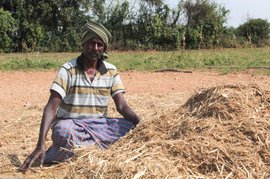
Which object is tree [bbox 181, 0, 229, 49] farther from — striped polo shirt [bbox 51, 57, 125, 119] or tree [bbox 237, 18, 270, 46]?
striped polo shirt [bbox 51, 57, 125, 119]

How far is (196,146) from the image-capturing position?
9.34 feet

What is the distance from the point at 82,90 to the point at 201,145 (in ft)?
4.11

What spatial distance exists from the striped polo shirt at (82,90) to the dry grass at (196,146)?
0.44 meters

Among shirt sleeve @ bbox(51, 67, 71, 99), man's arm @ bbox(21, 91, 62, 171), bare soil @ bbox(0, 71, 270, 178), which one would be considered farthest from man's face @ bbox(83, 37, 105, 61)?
bare soil @ bbox(0, 71, 270, 178)

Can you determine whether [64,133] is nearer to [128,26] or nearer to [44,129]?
[44,129]

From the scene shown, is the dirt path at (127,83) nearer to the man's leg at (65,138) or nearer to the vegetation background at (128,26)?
the man's leg at (65,138)

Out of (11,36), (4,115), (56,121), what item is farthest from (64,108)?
(11,36)

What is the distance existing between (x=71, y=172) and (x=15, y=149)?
164 centimetres

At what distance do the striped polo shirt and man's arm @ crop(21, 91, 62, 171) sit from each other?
91 mm

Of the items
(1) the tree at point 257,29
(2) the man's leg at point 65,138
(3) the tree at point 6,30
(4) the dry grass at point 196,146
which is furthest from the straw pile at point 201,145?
(1) the tree at point 257,29

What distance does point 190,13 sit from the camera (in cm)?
2383

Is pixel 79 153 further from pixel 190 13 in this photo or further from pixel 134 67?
pixel 190 13

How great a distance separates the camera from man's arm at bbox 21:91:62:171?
130 inches

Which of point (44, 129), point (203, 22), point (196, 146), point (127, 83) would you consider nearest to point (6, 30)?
point (203, 22)
